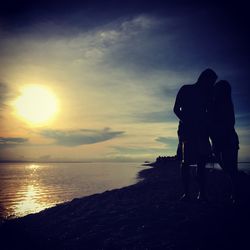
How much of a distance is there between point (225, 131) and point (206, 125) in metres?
0.55

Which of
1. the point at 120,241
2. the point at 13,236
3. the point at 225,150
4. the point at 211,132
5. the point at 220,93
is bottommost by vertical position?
the point at 13,236

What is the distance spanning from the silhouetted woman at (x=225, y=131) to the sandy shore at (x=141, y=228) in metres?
1.01

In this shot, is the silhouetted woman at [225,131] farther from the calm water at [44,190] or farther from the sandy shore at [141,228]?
the calm water at [44,190]

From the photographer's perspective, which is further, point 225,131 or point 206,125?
point 206,125

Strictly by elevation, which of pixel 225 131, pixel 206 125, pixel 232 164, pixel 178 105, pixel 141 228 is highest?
pixel 178 105

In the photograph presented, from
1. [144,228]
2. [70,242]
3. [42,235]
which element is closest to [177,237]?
[144,228]

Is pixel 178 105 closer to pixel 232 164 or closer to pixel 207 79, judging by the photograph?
pixel 207 79

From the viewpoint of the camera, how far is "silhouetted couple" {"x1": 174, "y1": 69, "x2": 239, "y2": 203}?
23.5ft

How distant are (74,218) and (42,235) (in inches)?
52.1

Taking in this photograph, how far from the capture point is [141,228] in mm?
6000

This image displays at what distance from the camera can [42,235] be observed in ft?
22.3

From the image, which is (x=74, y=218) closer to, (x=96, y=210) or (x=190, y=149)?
(x=96, y=210)

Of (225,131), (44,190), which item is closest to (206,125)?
(225,131)

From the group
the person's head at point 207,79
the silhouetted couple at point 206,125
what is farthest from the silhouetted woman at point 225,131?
the person's head at point 207,79
